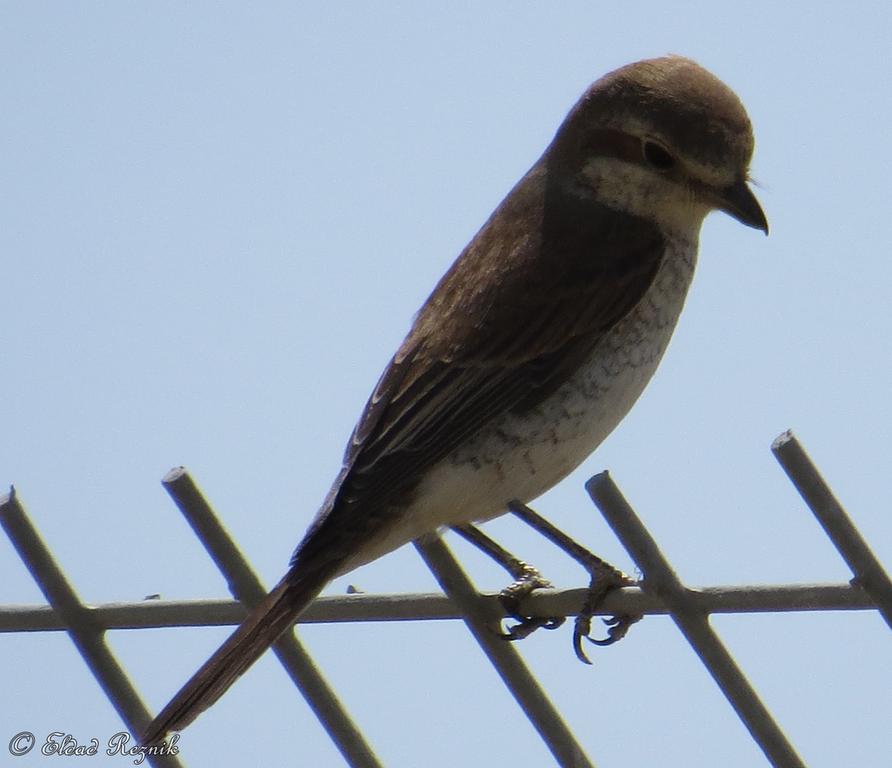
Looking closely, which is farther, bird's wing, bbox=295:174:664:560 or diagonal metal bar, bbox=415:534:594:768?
bird's wing, bbox=295:174:664:560

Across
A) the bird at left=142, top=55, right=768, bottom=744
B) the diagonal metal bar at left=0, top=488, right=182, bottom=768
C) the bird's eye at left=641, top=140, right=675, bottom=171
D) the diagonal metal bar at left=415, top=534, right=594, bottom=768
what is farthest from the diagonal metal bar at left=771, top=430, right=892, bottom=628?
the bird's eye at left=641, top=140, right=675, bottom=171

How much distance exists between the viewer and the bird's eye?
464 cm

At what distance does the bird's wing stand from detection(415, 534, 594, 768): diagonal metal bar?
2.58ft

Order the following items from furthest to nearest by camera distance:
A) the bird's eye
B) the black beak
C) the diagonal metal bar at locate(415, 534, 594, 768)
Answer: the bird's eye, the black beak, the diagonal metal bar at locate(415, 534, 594, 768)

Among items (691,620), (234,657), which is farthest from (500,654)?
(234,657)

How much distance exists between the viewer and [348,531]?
4043 mm

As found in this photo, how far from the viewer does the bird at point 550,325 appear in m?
4.16

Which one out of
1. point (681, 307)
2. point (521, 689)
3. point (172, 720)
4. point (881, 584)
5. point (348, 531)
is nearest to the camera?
point (881, 584)

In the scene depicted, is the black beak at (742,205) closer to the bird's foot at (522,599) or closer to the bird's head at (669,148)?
the bird's head at (669,148)

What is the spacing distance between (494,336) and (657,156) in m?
0.79

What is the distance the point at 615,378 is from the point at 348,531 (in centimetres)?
85

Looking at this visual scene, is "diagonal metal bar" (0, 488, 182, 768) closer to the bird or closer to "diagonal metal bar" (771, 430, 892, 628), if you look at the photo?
the bird

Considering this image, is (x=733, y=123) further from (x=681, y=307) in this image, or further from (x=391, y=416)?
(x=391, y=416)

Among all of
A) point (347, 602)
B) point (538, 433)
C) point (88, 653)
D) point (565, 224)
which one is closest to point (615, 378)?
point (538, 433)
